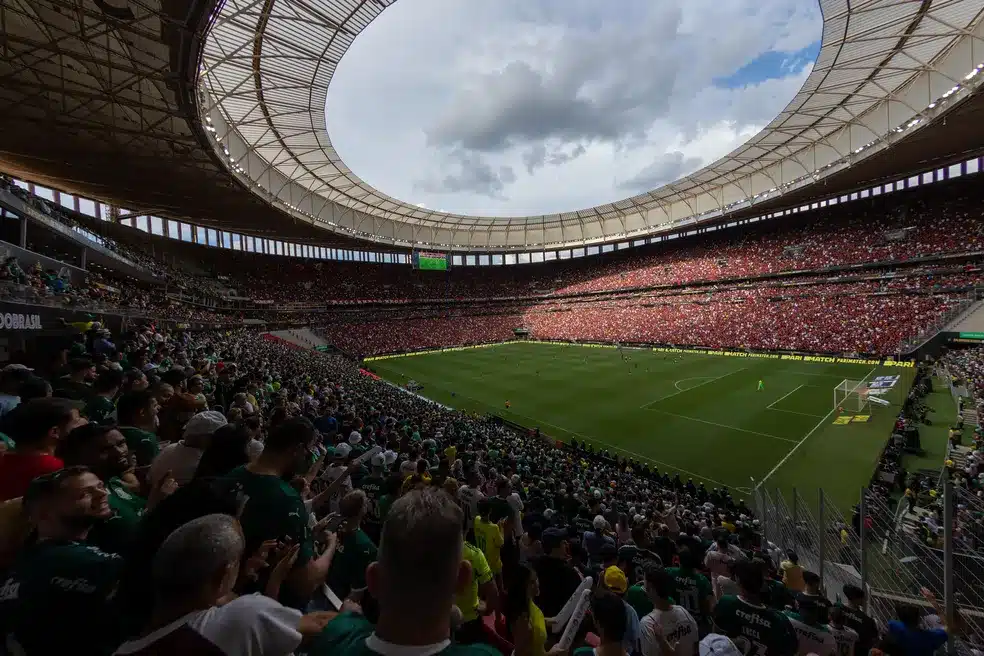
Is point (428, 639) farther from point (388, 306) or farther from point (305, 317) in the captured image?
point (388, 306)

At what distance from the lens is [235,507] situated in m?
2.17

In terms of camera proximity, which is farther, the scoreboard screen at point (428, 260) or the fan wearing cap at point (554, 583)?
the scoreboard screen at point (428, 260)

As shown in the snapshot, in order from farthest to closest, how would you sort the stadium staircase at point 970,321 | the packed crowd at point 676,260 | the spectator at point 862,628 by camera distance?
the packed crowd at point 676,260 < the stadium staircase at point 970,321 < the spectator at point 862,628

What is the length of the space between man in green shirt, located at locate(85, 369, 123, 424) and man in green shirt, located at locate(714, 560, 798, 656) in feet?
21.5

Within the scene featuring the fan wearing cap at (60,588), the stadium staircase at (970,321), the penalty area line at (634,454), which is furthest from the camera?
the stadium staircase at (970,321)

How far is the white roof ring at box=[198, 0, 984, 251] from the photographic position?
18.5 metres

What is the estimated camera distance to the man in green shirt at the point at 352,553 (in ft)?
10.1

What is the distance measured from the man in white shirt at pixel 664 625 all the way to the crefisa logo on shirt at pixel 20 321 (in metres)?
15.8

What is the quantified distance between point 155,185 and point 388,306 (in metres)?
37.7

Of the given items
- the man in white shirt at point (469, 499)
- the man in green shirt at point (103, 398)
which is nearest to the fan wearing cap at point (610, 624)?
the man in white shirt at point (469, 499)

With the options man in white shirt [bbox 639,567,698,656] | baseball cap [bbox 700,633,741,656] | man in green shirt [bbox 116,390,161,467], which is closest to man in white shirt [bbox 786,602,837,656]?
man in white shirt [bbox 639,567,698,656]

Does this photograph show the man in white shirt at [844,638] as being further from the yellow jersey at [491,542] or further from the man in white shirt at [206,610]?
the man in white shirt at [206,610]

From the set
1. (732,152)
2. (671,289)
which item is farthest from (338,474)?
(671,289)

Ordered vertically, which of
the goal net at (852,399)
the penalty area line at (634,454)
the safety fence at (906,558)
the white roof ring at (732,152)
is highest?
the white roof ring at (732,152)
